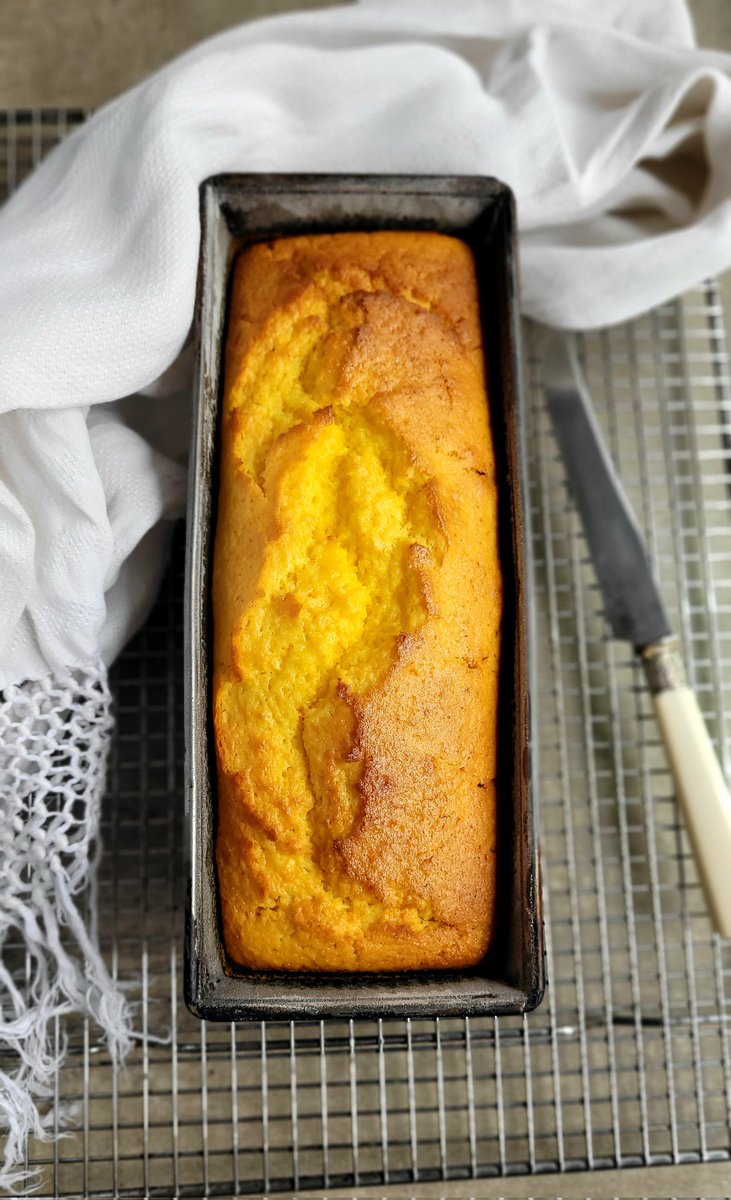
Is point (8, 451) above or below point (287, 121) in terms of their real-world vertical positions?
below

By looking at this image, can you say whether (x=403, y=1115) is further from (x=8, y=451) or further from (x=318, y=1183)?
(x=8, y=451)

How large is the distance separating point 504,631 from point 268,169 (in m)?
0.82

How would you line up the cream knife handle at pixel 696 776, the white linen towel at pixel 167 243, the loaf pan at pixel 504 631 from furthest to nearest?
1. the cream knife handle at pixel 696 776
2. the white linen towel at pixel 167 243
3. the loaf pan at pixel 504 631

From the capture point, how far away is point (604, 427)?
5.89ft

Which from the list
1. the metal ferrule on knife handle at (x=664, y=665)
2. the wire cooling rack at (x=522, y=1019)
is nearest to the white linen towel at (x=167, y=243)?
the wire cooling rack at (x=522, y=1019)

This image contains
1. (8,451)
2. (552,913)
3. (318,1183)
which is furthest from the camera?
(552,913)

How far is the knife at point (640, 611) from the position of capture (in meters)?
1.55

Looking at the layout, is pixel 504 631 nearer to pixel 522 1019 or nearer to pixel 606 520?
pixel 606 520

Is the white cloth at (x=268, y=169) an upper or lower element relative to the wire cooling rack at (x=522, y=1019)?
upper

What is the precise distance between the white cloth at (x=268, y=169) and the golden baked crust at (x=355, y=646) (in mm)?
204

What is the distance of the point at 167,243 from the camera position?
1430 mm

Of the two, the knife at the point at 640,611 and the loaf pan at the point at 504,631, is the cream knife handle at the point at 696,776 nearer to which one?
the knife at the point at 640,611

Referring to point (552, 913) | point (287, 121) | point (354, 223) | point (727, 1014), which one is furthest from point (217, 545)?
point (727, 1014)

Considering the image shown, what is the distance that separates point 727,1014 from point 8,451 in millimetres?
1470
